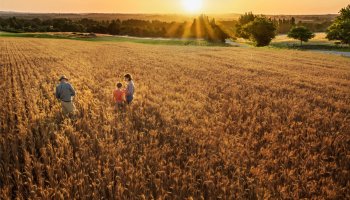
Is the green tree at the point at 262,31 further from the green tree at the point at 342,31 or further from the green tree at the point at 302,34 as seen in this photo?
the green tree at the point at 342,31

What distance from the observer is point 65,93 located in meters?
10.1

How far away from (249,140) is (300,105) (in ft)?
16.7

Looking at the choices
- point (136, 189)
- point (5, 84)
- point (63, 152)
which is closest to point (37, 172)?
point (63, 152)

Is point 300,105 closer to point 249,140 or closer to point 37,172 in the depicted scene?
point 249,140

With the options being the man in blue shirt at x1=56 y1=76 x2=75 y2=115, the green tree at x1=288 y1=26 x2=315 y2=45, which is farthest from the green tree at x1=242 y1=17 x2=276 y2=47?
the man in blue shirt at x1=56 y1=76 x2=75 y2=115

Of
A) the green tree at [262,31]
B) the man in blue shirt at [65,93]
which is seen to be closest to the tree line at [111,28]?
the green tree at [262,31]

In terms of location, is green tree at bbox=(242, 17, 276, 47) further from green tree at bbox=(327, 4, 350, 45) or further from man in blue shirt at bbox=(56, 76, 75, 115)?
man in blue shirt at bbox=(56, 76, 75, 115)

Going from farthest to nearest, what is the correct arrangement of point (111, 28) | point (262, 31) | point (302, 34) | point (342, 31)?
point (111, 28), point (302, 34), point (262, 31), point (342, 31)

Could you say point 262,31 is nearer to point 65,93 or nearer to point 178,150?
point 65,93

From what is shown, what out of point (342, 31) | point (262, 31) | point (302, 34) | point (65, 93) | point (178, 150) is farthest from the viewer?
point (302, 34)

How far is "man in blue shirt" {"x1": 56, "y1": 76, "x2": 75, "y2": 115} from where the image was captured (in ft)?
33.1

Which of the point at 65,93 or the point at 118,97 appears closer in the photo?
the point at 65,93

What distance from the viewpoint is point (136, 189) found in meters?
5.39

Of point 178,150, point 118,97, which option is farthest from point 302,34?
point 178,150
